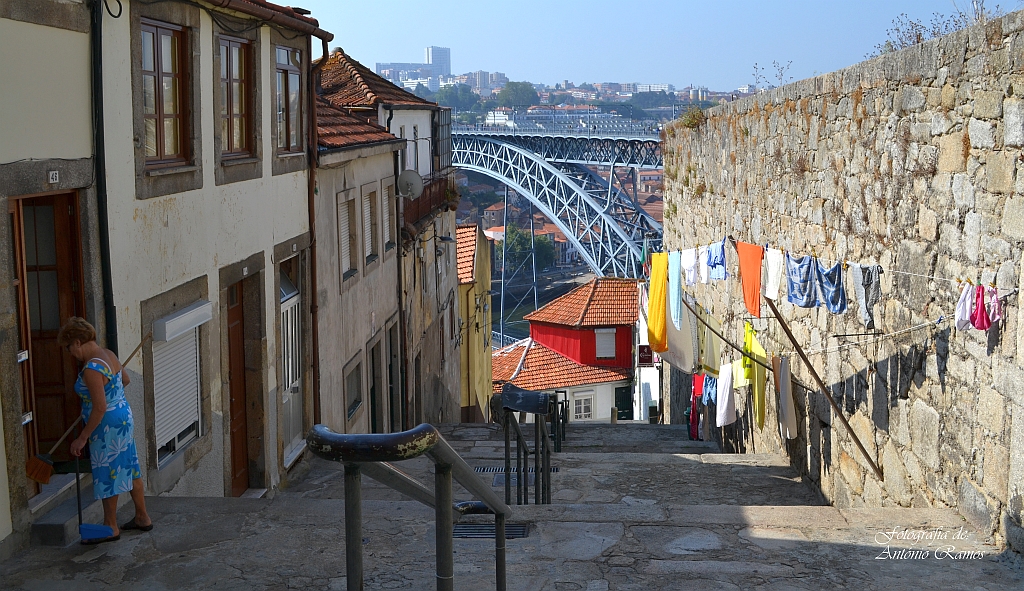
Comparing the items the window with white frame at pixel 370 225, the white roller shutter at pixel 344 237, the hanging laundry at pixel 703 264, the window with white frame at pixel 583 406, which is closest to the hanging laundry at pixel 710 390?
the hanging laundry at pixel 703 264

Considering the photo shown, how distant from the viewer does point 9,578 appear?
3.92 metres

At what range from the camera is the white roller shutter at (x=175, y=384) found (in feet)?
17.7

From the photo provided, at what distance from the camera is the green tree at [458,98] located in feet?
425

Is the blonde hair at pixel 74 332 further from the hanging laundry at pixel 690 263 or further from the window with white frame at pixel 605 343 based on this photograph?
the window with white frame at pixel 605 343

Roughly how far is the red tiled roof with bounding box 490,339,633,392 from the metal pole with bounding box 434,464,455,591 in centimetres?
2803

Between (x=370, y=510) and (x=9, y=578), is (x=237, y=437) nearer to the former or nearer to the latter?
(x=370, y=510)

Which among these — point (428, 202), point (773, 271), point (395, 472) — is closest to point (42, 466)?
point (395, 472)

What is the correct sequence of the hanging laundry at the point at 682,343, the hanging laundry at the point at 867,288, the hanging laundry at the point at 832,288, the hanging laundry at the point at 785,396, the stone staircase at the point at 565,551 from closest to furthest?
the stone staircase at the point at 565,551
the hanging laundry at the point at 867,288
the hanging laundry at the point at 832,288
the hanging laundry at the point at 785,396
the hanging laundry at the point at 682,343

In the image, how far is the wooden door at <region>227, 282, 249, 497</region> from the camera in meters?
6.77

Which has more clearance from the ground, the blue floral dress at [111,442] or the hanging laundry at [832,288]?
the hanging laundry at [832,288]

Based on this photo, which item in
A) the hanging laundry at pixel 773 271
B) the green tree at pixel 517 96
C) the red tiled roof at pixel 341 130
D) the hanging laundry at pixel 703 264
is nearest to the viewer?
the hanging laundry at pixel 773 271

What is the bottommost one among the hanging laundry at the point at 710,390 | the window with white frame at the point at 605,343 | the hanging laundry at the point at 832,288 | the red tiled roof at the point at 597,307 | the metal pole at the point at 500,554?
the window with white frame at the point at 605,343

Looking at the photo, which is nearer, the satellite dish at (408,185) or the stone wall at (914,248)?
the stone wall at (914,248)

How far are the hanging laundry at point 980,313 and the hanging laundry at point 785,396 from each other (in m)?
3.34
